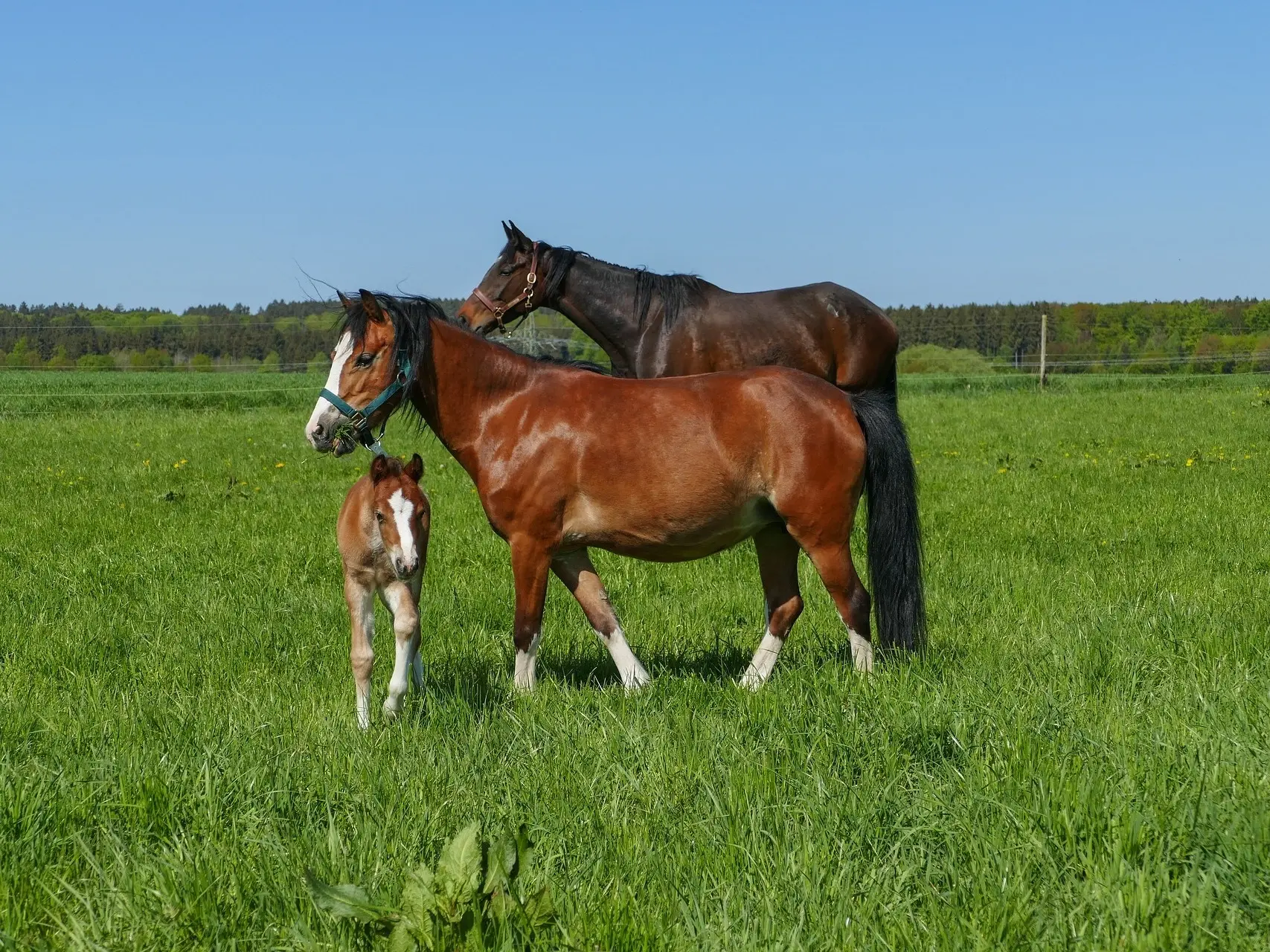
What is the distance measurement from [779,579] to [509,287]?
3.55 m

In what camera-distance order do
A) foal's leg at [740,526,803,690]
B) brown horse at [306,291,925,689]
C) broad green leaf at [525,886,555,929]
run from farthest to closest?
foal's leg at [740,526,803,690] < brown horse at [306,291,925,689] < broad green leaf at [525,886,555,929]

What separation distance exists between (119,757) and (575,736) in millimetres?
1594

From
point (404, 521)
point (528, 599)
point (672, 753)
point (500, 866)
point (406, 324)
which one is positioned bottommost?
point (672, 753)

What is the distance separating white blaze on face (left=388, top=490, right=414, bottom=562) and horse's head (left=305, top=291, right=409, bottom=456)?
0.83 meters

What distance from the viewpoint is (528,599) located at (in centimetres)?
586

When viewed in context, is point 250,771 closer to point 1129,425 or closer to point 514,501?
point 514,501

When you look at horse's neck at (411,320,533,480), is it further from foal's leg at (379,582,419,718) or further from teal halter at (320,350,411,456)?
foal's leg at (379,582,419,718)

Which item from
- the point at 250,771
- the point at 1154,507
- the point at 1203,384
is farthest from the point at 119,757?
the point at 1203,384

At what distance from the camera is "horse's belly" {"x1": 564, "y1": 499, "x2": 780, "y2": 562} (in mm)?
5891

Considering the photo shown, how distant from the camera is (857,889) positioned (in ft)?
10.4

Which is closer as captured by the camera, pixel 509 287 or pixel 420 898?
pixel 420 898

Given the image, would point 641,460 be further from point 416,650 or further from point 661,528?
point 416,650

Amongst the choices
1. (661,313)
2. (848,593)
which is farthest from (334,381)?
(661,313)

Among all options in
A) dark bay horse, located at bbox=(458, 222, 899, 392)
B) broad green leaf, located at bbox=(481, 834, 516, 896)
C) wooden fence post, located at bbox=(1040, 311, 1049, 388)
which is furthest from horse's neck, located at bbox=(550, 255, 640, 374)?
wooden fence post, located at bbox=(1040, 311, 1049, 388)
